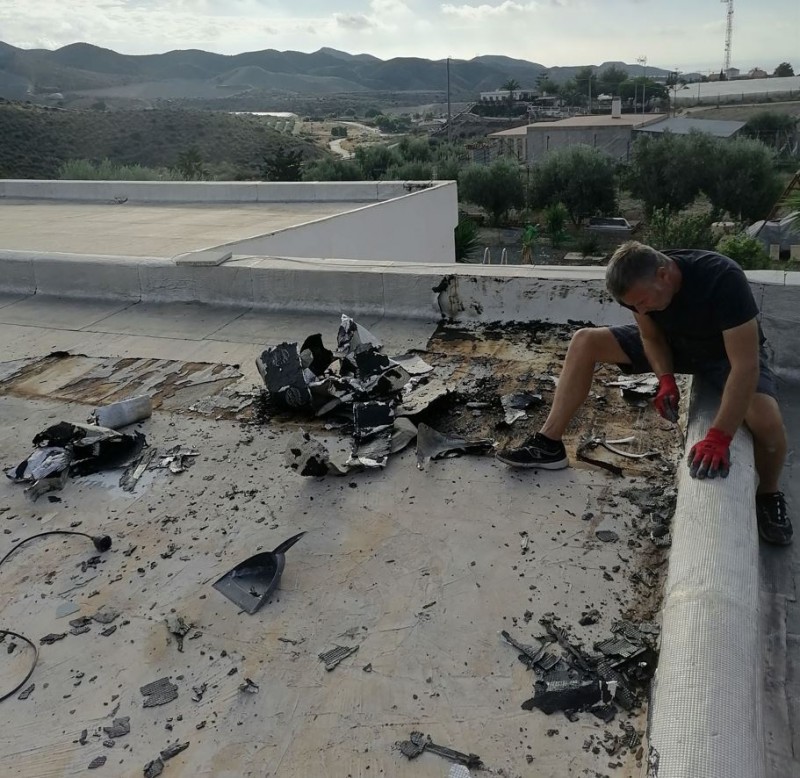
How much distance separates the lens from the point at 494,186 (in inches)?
1481

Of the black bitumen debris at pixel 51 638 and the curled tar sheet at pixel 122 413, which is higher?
the curled tar sheet at pixel 122 413

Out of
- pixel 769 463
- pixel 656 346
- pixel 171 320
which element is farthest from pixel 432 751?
pixel 171 320

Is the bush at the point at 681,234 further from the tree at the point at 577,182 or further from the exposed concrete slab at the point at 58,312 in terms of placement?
the exposed concrete slab at the point at 58,312

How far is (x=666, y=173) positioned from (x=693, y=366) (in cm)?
3615

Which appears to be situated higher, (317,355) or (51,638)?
(317,355)

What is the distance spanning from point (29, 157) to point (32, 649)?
45.7 m

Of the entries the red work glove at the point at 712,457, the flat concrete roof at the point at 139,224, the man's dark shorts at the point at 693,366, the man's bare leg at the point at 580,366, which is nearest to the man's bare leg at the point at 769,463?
the man's dark shorts at the point at 693,366

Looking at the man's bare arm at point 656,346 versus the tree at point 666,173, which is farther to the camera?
the tree at point 666,173

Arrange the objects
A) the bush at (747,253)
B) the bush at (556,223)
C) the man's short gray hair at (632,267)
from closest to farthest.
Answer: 1. the man's short gray hair at (632,267)
2. the bush at (747,253)
3. the bush at (556,223)

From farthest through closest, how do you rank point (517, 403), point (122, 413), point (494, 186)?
point (494, 186), point (122, 413), point (517, 403)

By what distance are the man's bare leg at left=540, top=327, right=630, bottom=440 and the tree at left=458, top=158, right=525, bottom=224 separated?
35919 millimetres

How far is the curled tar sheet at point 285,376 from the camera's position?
13.2 feet

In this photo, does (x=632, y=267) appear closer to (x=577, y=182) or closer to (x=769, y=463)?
(x=769, y=463)

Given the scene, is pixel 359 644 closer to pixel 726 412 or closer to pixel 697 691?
pixel 697 691
